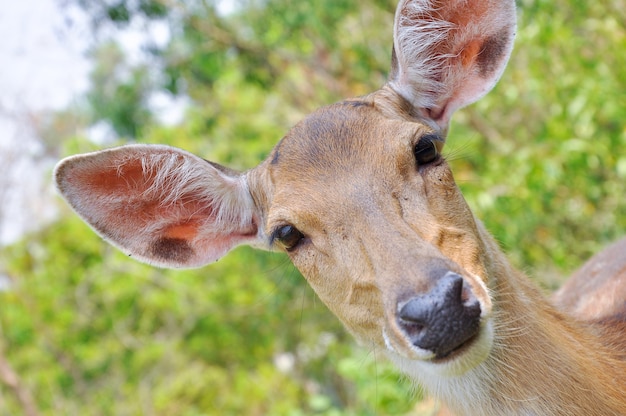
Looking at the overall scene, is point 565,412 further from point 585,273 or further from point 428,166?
point 585,273

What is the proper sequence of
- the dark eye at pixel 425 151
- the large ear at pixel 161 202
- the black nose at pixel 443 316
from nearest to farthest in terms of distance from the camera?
the black nose at pixel 443 316
the dark eye at pixel 425 151
the large ear at pixel 161 202

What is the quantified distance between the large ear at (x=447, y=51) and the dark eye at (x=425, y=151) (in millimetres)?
576

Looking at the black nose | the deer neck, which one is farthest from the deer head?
the deer neck

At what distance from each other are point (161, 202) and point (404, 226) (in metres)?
1.33

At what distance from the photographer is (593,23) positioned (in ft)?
19.2

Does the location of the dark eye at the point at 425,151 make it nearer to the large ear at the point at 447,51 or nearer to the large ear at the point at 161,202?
the large ear at the point at 447,51

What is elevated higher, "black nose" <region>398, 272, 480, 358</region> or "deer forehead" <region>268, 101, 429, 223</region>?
"deer forehead" <region>268, 101, 429, 223</region>

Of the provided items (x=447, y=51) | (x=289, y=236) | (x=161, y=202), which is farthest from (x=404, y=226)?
(x=161, y=202)

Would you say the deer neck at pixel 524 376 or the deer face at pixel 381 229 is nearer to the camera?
the deer face at pixel 381 229

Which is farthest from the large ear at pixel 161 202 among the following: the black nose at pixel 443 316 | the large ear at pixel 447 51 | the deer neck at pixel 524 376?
the black nose at pixel 443 316

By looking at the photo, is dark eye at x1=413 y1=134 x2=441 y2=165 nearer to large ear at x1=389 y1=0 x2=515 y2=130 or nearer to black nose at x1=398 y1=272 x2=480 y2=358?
large ear at x1=389 y1=0 x2=515 y2=130

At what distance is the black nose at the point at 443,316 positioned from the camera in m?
2.20

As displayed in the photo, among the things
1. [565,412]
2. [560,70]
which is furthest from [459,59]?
[560,70]

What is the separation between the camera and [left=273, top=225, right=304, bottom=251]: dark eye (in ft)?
9.59
